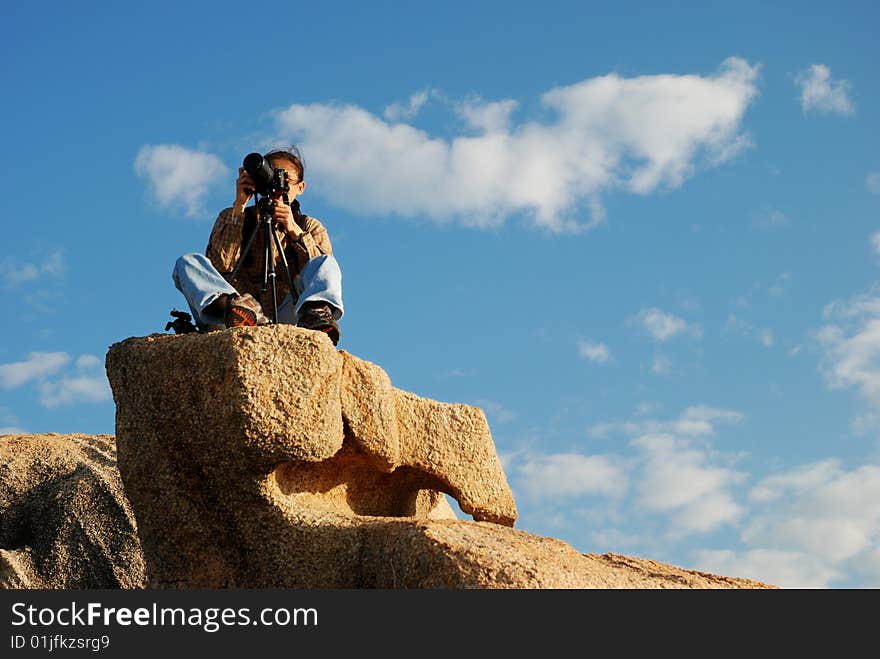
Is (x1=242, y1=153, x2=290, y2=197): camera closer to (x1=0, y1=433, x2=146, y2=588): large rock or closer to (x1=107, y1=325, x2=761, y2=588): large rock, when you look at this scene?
(x1=107, y1=325, x2=761, y2=588): large rock

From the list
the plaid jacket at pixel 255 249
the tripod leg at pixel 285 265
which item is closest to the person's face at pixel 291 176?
the plaid jacket at pixel 255 249

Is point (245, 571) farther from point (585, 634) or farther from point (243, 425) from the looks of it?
point (585, 634)

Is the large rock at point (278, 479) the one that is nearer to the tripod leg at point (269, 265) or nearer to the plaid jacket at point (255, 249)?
the tripod leg at point (269, 265)

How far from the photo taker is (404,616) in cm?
410

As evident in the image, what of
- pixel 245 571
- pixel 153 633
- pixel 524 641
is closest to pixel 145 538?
pixel 245 571

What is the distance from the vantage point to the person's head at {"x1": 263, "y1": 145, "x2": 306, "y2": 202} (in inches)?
254

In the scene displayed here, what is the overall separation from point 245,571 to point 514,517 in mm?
2007

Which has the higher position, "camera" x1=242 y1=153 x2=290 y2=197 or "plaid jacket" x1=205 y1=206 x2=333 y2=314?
"camera" x1=242 y1=153 x2=290 y2=197

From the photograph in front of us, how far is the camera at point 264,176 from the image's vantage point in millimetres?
5969

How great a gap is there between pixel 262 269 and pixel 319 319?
33.3 inches

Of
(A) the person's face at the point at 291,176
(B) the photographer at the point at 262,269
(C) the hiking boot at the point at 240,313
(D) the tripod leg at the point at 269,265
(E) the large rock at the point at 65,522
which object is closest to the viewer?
(C) the hiking boot at the point at 240,313

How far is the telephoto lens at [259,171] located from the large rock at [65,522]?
10.5 feet

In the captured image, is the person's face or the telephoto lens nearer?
the telephoto lens

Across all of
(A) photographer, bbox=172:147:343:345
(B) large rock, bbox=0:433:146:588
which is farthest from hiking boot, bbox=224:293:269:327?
(B) large rock, bbox=0:433:146:588
